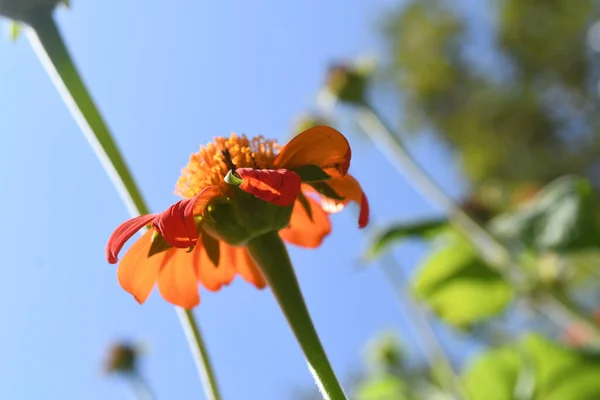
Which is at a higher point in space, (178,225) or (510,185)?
(510,185)

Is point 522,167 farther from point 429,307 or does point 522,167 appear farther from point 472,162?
point 429,307

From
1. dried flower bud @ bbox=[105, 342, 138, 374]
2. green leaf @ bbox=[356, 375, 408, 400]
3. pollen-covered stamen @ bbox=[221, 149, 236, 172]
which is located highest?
dried flower bud @ bbox=[105, 342, 138, 374]

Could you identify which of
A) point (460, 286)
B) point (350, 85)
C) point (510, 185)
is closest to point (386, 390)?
point (460, 286)

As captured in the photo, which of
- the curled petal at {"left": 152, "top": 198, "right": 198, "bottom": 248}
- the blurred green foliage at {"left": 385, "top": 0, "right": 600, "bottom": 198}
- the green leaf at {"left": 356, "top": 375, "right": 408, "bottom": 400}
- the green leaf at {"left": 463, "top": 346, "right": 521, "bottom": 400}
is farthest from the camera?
the blurred green foliage at {"left": 385, "top": 0, "right": 600, "bottom": 198}

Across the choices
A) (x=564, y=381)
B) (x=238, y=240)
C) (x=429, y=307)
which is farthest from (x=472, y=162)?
(x=238, y=240)

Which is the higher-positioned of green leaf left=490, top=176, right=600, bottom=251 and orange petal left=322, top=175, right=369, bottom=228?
orange petal left=322, top=175, right=369, bottom=228

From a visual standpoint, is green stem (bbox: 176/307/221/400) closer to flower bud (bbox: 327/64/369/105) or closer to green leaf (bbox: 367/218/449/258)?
green leaf (bbox: 367/218/449/258)

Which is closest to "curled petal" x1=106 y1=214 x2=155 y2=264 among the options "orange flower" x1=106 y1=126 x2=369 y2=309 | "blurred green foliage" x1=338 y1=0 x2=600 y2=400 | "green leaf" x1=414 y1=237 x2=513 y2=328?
"orange flower" x1=106 y1=126 x2=369 y2=309

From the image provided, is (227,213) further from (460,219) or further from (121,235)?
(460,219)
